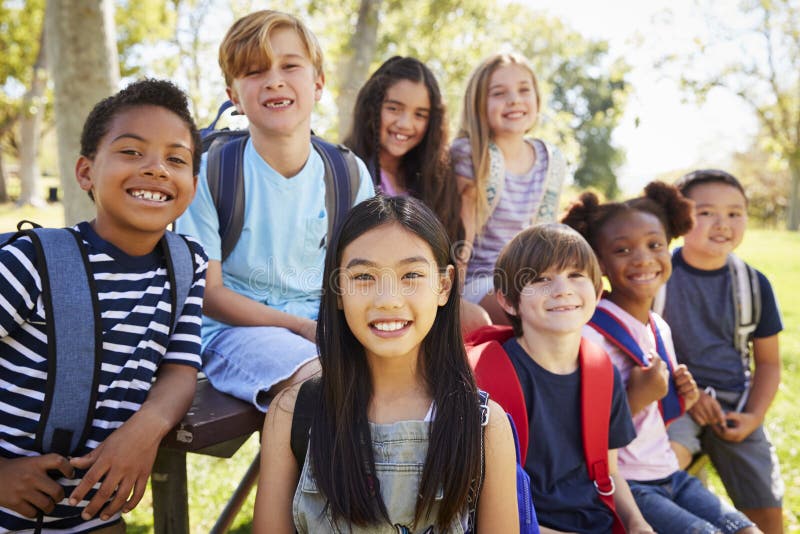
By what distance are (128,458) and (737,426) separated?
2.50 m

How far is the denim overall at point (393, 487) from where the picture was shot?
157cm

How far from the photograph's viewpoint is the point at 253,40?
2.34m

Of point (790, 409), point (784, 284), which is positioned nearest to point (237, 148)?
point (790, 409)

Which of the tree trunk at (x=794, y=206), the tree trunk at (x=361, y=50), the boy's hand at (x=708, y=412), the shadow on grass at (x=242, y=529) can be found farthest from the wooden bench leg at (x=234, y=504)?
the tree trunk at (x=794, y=206)

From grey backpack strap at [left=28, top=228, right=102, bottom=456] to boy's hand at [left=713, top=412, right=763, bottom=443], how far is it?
98.8 inches

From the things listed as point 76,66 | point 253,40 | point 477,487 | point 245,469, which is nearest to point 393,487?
point 477,487

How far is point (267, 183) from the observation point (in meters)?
2.37

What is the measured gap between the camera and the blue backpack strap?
246cm

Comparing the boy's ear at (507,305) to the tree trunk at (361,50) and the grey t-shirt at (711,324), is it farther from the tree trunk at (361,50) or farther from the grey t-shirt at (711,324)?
the tree trunk at (361,50)

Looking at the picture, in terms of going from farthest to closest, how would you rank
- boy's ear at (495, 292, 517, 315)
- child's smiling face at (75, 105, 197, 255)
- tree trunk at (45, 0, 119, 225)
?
tree trunk at (45, 0, 119, 225) → boy's ear at (495, 292, 517, 315) → child's smiling face at (75, 105, 197, 255)

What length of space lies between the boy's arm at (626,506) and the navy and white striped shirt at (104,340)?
4.44ft

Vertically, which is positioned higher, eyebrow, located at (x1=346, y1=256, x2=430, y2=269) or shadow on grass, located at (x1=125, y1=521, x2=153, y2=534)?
eyebrow, located at (x1=346, y1=256, x2=430, y2=269)

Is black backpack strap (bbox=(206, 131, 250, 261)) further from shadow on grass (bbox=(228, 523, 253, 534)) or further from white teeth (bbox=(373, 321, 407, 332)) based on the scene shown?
shadow on grass (bbox=(228, 523, 253, 534))


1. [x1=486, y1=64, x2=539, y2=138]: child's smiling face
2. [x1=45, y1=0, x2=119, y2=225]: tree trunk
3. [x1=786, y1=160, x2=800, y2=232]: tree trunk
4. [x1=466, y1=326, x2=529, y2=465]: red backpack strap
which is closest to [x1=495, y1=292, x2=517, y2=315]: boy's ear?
[x1=466, y1=326, x2=529, y2=465]: red backpack strap
